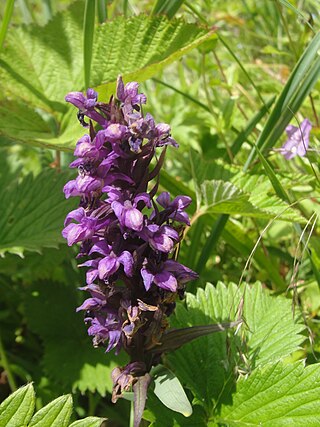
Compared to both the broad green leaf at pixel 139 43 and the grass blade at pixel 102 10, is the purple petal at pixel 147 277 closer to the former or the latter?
the broad green leaf at pixel 139 43

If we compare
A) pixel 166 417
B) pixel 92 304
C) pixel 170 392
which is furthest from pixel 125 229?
pixel 166 417

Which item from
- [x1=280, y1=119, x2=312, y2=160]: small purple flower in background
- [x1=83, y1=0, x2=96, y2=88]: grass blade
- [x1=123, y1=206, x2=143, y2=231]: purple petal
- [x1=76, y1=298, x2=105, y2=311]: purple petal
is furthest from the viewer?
[x1=280, y1=119, x2=312, y2=160]: small purple flower in background

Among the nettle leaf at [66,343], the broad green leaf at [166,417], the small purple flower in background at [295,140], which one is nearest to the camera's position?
the broad green leaf at [166,417]

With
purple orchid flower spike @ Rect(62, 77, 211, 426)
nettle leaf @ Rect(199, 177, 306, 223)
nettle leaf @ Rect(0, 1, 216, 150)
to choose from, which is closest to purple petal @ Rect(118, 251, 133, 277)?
purple orchid flower spike @ Rect(62, 77, 211, 426)

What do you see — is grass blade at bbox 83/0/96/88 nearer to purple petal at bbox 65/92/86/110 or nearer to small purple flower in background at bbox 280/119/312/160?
purple petal at bbox 65/92/86/110

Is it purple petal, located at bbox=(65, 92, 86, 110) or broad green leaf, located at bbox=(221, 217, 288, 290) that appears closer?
purple petal, located at bbox=(65, 92, 86, 110)

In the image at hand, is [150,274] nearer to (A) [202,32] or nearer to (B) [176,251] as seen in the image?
(B) [176,251]

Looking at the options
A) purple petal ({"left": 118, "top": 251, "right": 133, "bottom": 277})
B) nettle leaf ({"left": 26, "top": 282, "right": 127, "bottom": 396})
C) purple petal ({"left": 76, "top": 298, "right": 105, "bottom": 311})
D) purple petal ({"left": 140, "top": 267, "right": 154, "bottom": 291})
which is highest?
purple petal ({"left": 118, "top": 251, "right": 133, "bottom": 277})

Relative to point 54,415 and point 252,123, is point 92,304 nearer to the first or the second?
point 54,415

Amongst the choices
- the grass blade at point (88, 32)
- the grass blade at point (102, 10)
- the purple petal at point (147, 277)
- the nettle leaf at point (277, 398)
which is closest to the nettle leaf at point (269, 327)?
the nettle leaf at point (277, 398)
